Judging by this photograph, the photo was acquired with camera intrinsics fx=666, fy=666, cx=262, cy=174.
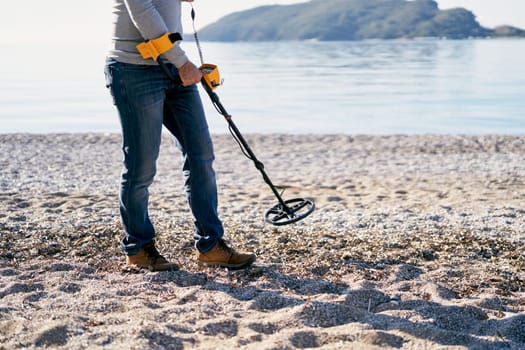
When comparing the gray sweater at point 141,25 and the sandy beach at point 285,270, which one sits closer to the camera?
the sandy beach at point 285,270

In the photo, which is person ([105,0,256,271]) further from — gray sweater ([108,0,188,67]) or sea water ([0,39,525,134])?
sea water ([0,39,525,134])

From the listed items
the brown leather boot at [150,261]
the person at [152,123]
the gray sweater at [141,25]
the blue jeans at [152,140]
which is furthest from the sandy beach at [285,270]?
the gray sweater at [141,25]

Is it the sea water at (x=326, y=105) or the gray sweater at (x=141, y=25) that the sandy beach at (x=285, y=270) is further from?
the sea water at (x=326, y=105)

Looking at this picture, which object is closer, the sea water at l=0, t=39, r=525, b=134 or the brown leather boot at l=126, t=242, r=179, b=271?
the brown leather boot at l=126, t=242, r=179, b=271

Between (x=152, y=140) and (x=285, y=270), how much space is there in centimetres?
118

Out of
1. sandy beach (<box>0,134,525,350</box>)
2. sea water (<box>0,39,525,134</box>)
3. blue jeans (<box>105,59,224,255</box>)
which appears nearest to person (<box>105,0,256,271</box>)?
blue jeans (<box>105,59,224,255</box>)

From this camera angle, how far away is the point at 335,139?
41.5ft

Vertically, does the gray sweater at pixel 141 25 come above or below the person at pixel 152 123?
above

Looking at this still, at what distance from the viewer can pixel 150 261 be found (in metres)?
4.13

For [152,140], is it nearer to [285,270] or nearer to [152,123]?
[152,123]

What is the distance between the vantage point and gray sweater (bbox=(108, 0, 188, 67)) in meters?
3.60

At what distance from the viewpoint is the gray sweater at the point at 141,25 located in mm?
3598

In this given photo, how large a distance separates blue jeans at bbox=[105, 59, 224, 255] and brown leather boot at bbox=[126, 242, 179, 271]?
0.04 meters

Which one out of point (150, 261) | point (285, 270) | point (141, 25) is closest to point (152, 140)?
point (141, 25)
